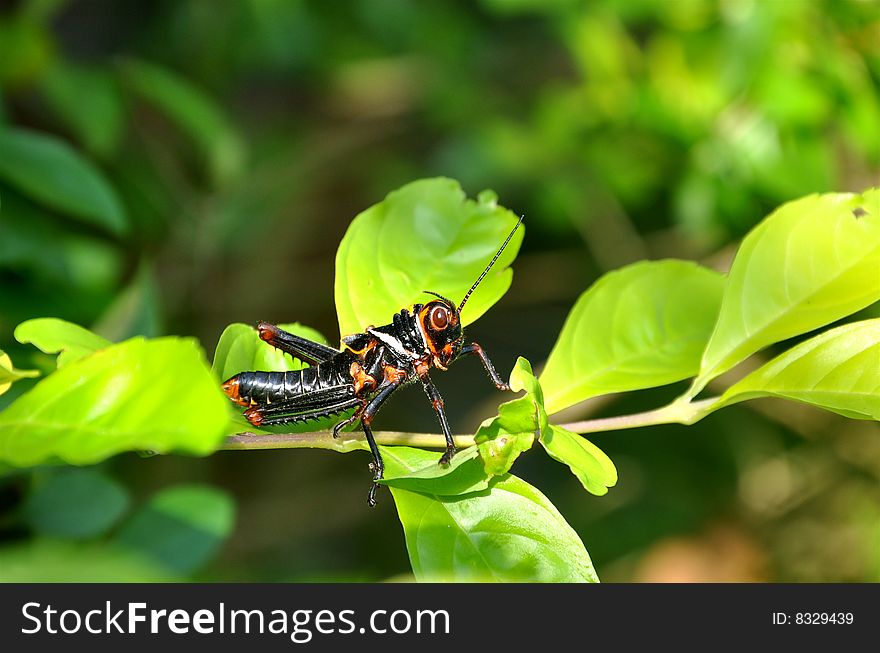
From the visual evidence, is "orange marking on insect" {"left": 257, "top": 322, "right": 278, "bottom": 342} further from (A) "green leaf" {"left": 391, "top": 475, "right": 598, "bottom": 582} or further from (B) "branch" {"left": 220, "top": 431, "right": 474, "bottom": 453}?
(A) "green leaf" {"left": 391, "top": 475, "right": 598, "bottom": 582}

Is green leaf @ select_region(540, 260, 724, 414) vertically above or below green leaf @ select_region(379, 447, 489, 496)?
above

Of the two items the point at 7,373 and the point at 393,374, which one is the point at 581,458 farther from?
the point at 7,373

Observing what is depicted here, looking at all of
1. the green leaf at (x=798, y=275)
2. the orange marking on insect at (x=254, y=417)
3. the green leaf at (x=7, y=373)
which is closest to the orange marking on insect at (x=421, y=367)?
the orange marking on insect at (x=254, y=417)

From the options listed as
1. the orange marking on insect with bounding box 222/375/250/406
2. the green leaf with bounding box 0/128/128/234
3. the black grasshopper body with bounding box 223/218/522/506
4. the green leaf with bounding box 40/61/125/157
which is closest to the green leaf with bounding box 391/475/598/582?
the black grasshopper body with bounding box 223/218/522/506

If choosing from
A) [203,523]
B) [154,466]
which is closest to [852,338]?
[203,523]

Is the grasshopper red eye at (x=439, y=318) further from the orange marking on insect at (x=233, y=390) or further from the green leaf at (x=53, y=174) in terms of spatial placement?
the green leaf at (x=53, y=174)

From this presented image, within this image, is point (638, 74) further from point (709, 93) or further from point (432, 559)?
point (432, 559)
